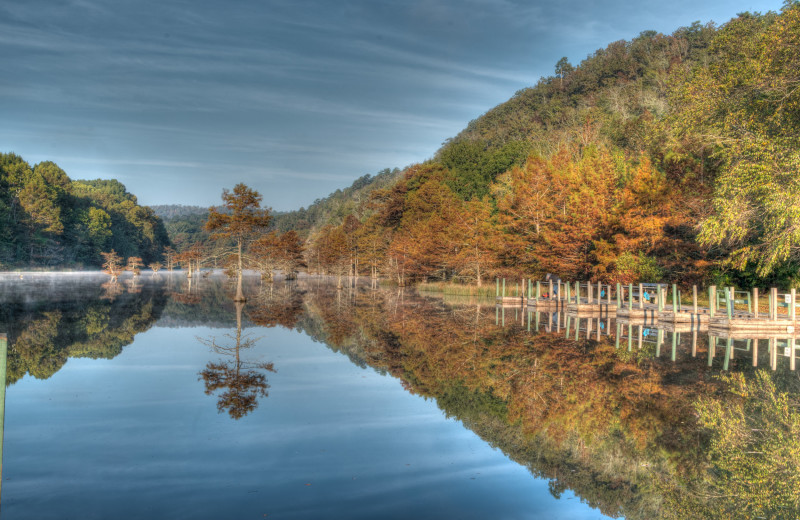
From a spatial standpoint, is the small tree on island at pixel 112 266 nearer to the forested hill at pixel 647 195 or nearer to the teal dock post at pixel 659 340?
the forested hill at pixel 647 195

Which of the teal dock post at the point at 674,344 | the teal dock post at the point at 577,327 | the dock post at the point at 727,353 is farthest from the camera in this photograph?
the teal dock post at the point at 577,327

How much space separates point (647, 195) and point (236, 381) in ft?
97.7

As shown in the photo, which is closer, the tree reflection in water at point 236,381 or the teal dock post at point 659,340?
the tree reflection in water at point 236,381

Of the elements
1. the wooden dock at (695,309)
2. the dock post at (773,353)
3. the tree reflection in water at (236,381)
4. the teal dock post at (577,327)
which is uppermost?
the wooden dock at (695,309)

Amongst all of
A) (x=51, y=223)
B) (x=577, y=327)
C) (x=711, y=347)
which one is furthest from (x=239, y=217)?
(x=51, y=223)

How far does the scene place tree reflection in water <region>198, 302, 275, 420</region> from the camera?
32.2 ft

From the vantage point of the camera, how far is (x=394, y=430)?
29.0ft

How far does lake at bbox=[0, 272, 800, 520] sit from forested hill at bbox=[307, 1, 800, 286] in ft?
27.2

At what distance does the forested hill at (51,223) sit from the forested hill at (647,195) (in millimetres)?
45804

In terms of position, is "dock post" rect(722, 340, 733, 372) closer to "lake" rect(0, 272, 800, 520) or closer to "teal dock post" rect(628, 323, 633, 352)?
"lake" rect(0, 272, 800, 520)

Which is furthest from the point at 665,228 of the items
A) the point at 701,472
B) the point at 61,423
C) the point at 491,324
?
the point at 61,423

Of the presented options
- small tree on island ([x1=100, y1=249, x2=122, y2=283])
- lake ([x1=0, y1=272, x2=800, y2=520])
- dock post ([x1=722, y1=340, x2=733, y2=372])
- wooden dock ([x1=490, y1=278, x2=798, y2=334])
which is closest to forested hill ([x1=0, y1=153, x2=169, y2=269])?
small tree on island ([x1=100, y1=249, x2=122, y2=283])

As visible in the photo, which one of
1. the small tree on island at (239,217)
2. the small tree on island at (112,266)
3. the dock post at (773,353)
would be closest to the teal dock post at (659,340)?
the dock post at (773,353)

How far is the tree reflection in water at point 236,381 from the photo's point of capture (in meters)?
9.81
